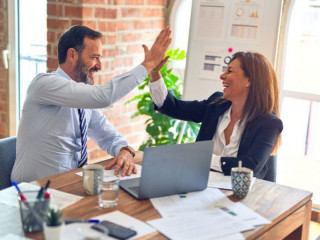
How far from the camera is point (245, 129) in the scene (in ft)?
8.05

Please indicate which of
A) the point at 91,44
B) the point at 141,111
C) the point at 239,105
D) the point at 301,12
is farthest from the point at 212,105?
the point at 301,12

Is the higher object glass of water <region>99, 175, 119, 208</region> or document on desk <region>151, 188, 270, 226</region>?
glass of water <region>99, 175, 119, 208</region>

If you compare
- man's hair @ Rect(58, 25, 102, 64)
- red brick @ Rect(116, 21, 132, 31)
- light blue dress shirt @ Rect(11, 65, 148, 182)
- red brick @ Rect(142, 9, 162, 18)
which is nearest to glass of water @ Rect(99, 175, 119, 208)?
light blue dress shirt @ Rect(11, 65, 148, 182)

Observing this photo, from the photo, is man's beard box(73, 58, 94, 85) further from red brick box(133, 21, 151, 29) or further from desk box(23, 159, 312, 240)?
red brick box(133, 21, 151, 29)

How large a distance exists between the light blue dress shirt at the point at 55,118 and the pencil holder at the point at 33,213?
0.78m

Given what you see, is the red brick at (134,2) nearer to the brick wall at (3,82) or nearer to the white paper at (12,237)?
the brick wall at (3,82)

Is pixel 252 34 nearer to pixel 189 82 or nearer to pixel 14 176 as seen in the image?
pixel 189 82

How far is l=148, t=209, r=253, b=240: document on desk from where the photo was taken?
1.55m

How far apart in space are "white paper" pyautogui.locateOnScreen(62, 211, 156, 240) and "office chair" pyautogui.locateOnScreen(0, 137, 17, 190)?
2.63ft

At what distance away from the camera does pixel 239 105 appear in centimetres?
256

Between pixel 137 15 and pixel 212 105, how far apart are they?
4.50 ft

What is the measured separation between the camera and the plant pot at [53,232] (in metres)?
1.38

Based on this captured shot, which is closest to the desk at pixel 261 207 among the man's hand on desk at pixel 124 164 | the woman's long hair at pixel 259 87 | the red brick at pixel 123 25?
the man's hand on desk at pixel 124 164

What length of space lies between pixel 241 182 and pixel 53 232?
79 cm
